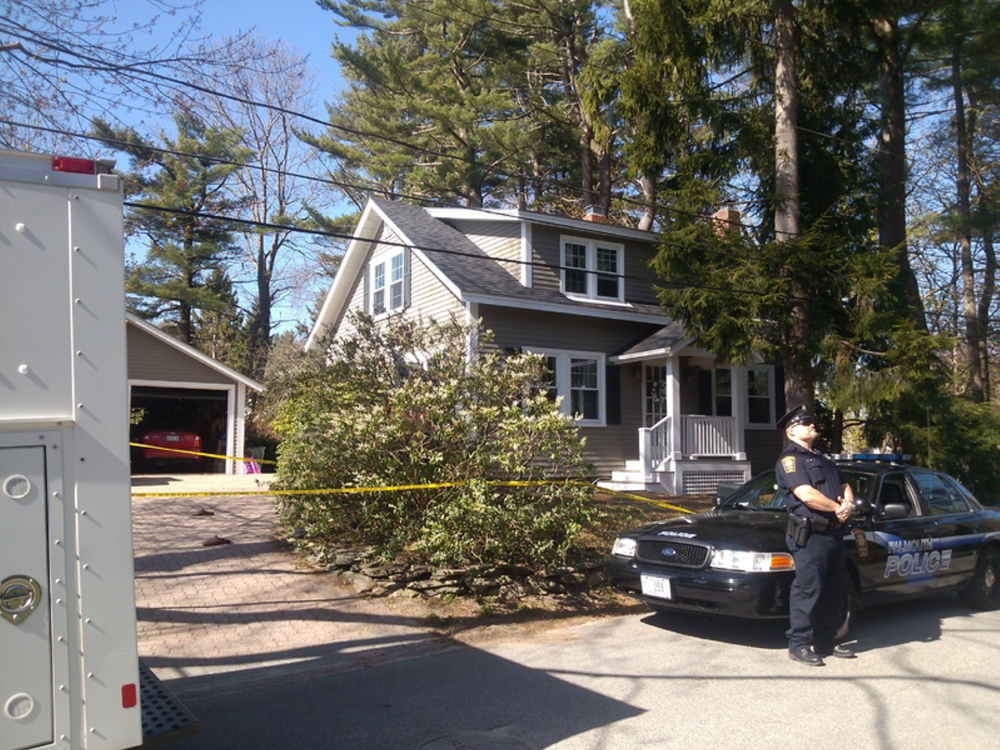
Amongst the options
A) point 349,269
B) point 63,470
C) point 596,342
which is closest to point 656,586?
point 63,470

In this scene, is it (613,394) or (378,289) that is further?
(378,289)

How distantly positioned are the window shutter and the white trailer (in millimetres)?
15993

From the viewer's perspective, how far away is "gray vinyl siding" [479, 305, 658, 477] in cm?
1784

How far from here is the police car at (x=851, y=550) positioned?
674 centimetres

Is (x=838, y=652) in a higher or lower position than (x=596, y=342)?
lower

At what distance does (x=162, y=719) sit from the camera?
3.99m

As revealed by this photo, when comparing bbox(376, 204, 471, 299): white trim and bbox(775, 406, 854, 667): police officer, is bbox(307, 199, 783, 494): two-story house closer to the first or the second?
bbox(376, 204, 471, 299): white trim

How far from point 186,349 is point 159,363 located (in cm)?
75

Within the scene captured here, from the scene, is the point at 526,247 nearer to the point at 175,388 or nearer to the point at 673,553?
the point at 175,388

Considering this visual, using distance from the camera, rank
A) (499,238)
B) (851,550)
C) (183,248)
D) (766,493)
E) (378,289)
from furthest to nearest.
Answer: (183,248) → (378,289) → (499,238) → (766,493) → (851,550)

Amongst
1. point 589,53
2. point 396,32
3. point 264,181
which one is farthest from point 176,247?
point 589,53

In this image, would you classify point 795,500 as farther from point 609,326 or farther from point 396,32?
point 396,32

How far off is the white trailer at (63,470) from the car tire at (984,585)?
A: 27.1 ft

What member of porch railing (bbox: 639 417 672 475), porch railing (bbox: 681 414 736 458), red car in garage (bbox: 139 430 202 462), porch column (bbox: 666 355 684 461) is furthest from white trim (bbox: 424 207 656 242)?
red car in garage (bbox: 139 430 202 462)
